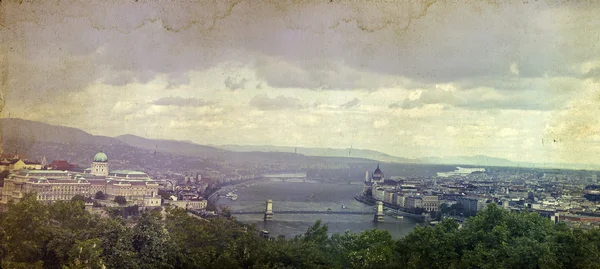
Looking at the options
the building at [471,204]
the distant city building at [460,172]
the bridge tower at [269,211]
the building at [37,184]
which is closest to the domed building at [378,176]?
the distant city building at [460,172]

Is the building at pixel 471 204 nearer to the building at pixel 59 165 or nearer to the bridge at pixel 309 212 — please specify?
the bridge at pixel 309 212

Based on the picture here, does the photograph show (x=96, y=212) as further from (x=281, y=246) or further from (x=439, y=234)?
(x=439, y=234)

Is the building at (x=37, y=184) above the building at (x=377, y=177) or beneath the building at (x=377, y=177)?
beneath

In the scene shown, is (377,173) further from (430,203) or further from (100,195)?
(100,195)

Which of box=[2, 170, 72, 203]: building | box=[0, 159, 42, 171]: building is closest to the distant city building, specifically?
box=[2, 170, 72, 203]: building

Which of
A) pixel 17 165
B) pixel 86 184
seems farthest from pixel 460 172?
pixel 17 165

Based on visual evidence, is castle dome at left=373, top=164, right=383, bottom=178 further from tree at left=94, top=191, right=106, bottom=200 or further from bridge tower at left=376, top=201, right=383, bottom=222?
tree at left=94, top=191, right=106, bottom=200

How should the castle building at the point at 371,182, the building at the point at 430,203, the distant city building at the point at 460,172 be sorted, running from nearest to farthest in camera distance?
1. the building at the point at 430,203
2. the distant city building at the point at 460,172
3. the castle building at the point at 371,182
